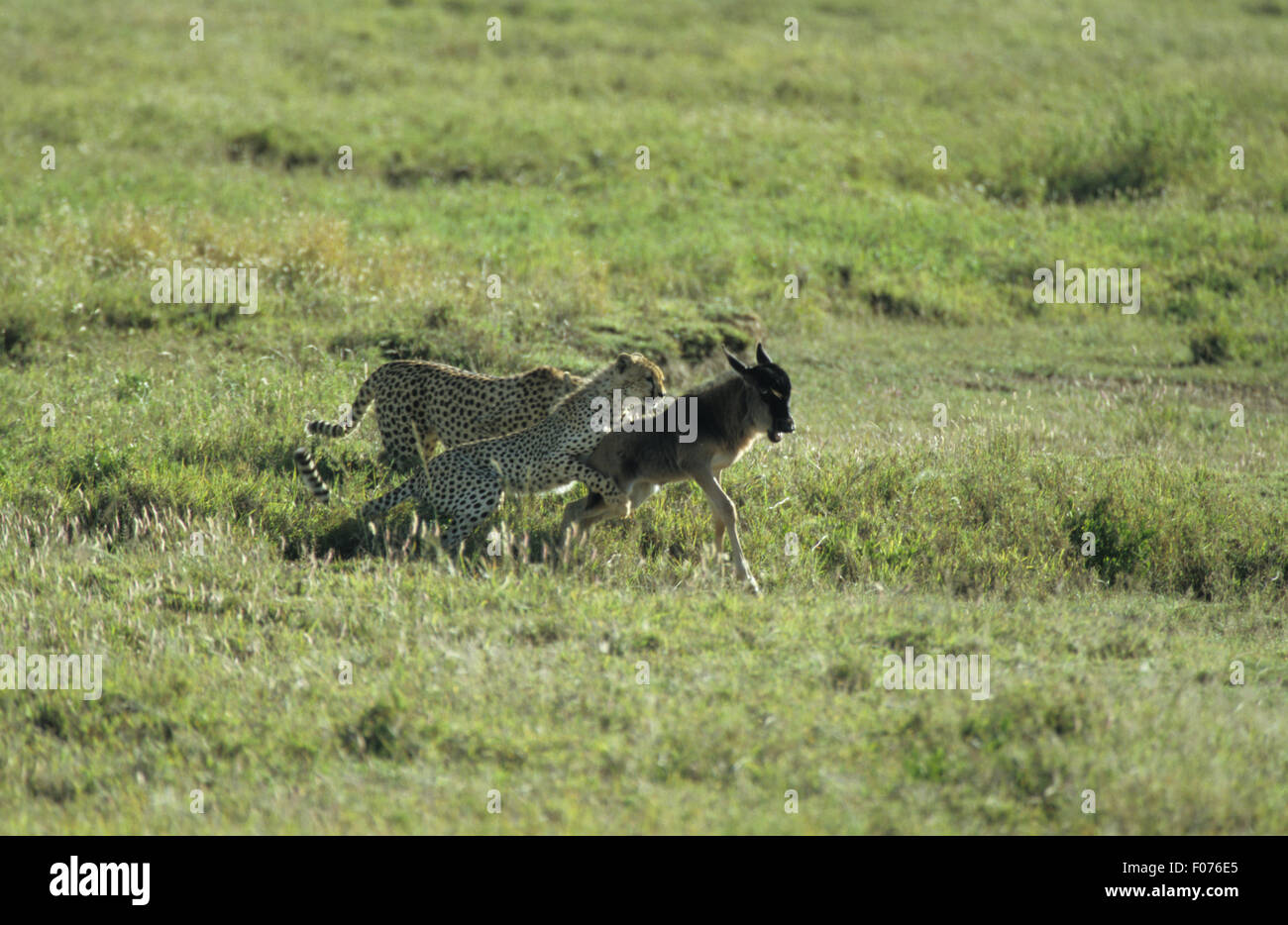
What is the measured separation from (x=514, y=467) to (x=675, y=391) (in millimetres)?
3834

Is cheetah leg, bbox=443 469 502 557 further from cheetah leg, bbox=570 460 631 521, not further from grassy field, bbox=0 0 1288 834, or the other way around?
cheetah leg, bbox=570 460 631 521

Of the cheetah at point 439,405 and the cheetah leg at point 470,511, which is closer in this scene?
the cheetah leg at point 470,511

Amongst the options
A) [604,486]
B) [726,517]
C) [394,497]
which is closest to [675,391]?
[604,486]

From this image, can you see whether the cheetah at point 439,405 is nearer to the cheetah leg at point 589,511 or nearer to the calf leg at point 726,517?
the cheetah leg at point 589,511

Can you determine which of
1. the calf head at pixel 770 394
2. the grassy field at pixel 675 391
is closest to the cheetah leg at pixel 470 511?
the grassy field at pixel 675 391

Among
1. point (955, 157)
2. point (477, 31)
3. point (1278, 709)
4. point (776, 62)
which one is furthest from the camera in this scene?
point (477, 31)

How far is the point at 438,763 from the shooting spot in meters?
5.41

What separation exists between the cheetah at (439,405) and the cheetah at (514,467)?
1.56 ft

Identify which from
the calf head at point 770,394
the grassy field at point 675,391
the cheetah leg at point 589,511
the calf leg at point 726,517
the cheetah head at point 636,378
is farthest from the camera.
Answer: the cheetah head at point 636,378

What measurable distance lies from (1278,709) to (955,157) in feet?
51.6

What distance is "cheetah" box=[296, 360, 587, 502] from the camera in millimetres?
9664

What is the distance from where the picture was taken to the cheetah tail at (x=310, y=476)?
328 inches
